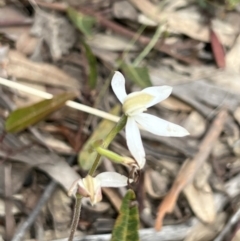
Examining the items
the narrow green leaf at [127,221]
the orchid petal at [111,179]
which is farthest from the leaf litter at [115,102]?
the orchid petal at [111,179]

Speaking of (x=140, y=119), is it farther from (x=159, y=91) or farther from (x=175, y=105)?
(x=175, y=105)

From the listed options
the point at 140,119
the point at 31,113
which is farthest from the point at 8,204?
the point at 140,119

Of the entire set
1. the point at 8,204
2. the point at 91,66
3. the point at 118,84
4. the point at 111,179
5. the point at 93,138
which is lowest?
the point at 8,204

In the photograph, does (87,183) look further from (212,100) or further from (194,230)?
(212,100)

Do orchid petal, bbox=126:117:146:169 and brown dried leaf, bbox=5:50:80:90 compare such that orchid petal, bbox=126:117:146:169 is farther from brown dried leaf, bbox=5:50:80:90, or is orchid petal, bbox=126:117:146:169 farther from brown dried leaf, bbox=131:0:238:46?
brown dried leaf, bbox=131:0:238:46

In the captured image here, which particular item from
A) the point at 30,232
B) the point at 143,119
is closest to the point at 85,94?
the point at 30,232

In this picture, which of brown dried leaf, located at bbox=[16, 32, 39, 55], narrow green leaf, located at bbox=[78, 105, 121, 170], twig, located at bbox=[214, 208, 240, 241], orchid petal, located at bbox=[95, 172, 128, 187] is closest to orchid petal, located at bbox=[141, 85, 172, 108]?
orchid petal, located at bbox=[95, 172, 128, 187]

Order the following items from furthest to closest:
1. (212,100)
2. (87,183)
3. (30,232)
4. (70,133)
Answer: (212,100), (70,133), (30,232), (87,183)
